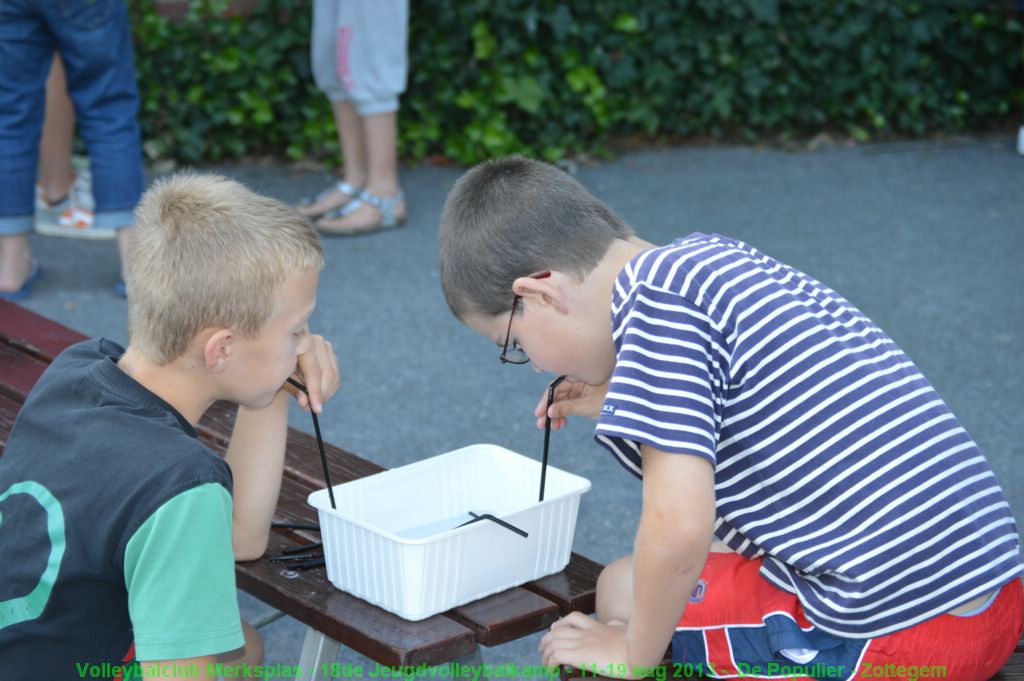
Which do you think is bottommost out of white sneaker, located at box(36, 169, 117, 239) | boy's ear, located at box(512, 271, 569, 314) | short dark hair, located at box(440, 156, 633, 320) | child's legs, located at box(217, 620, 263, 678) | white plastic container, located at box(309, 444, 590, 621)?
white sneaker, located at box(36, 169, 117, 239)

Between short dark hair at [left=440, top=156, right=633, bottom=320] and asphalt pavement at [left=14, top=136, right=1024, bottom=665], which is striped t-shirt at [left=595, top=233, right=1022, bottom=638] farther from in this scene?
asphalt pavement at [left=14, top=136, right=1024, bottom=665]

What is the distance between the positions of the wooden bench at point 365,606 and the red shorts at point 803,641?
7.3 inches

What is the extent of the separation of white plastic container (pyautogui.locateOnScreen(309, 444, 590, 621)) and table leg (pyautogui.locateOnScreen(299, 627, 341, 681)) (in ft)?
0.48

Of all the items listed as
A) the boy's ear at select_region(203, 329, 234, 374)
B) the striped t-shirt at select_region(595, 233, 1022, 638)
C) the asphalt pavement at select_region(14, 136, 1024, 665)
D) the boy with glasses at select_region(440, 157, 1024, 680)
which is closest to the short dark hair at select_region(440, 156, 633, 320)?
the boy with glasses at select_region(440, 157, 1024, 680)

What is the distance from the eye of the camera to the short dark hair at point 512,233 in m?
1.88

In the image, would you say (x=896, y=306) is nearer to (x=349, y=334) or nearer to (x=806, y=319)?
(x=349, y=334)

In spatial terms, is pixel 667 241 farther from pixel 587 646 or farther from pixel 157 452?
pixel 157 452

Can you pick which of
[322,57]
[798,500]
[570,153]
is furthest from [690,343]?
[570,153]

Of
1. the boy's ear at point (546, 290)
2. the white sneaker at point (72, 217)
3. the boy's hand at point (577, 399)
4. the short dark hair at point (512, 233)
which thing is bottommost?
the white sneaker at point (72, 217)

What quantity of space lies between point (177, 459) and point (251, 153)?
4.84 metres

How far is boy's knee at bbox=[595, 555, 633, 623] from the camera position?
188 centimetres

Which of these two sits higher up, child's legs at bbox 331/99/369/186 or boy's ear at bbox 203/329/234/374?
boy's ear at bbox 203/329/234/374

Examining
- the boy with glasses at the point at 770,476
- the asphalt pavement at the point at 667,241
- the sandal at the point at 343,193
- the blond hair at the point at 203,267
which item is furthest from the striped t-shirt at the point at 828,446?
the sandal at the point at 343,193

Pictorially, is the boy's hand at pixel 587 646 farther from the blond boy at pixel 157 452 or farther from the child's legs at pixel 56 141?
the child's legs at pixel 56 141
